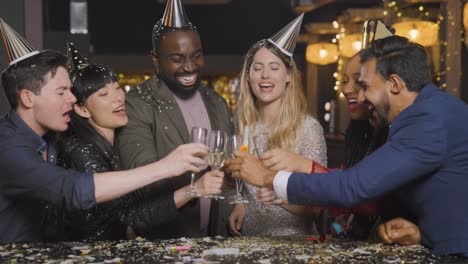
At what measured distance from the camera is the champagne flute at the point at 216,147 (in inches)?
101

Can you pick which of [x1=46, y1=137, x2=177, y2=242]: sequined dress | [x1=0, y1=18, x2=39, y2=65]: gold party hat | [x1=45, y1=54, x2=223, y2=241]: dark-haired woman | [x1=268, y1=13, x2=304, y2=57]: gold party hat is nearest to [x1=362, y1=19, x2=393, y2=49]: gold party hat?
[x1=268, y1=13, x2=304, y2=57]: gold party hat

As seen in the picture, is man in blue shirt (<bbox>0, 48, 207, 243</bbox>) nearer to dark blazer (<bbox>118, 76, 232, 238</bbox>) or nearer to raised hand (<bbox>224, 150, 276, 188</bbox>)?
raised hand (<bbox>224, 150, 276, 188</bbox>)

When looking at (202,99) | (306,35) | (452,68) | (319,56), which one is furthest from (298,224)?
(306,35)

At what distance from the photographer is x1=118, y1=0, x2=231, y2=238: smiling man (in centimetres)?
330

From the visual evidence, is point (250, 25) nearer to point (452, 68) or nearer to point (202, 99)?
point (452, 68)

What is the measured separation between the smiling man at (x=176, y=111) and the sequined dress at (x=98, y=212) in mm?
188

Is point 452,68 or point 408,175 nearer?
point 408,175

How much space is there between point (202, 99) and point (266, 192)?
0.93m

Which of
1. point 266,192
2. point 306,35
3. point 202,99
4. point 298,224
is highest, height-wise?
point 306,35

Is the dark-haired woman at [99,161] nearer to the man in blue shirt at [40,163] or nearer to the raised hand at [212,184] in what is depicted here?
the raised hand at [212,184]

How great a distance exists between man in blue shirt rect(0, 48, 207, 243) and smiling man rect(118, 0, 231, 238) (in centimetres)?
48

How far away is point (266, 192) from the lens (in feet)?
9.13

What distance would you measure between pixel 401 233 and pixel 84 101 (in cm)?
147

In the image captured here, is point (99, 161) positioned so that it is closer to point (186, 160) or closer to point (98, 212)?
point (98, 212)
